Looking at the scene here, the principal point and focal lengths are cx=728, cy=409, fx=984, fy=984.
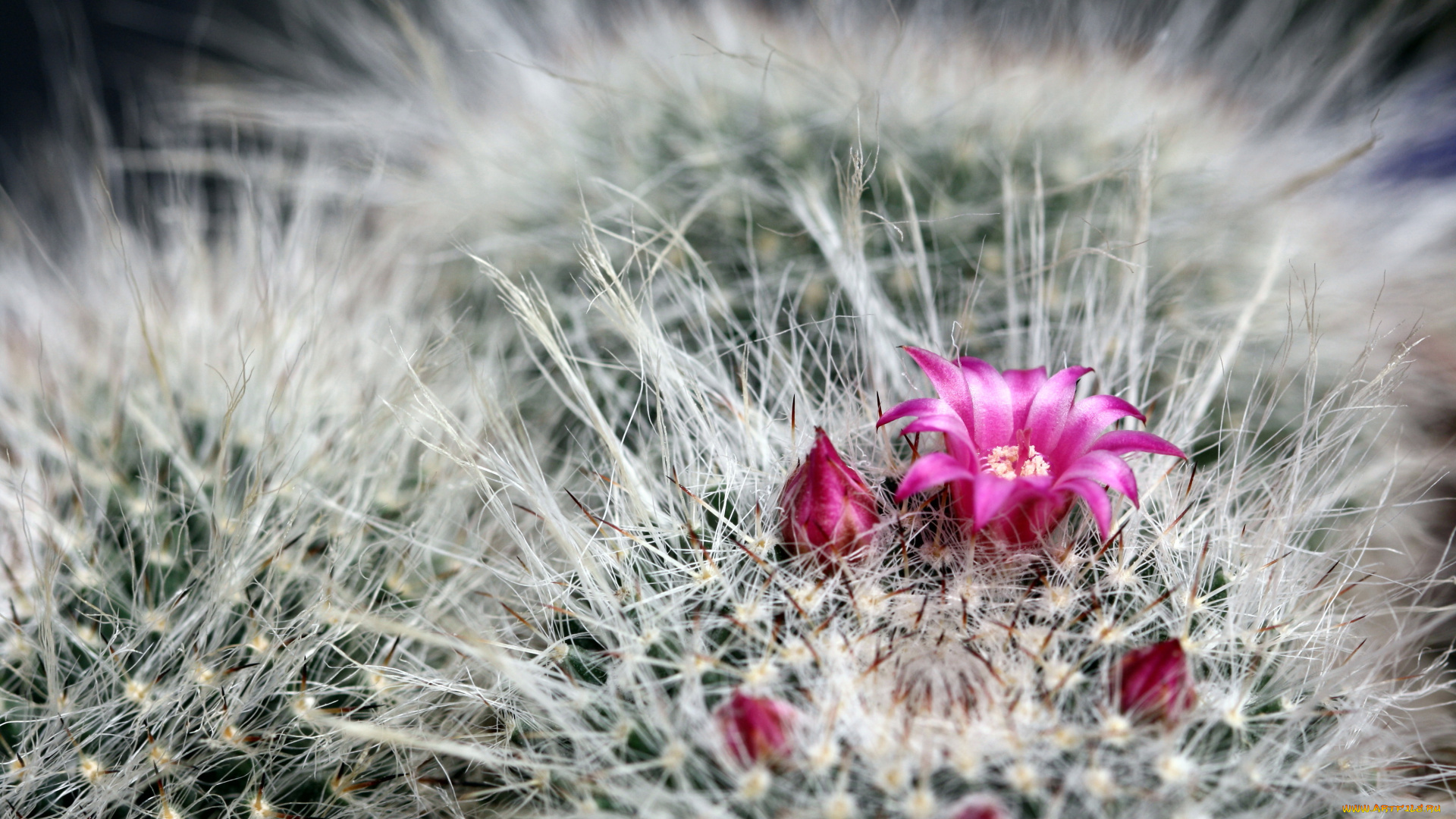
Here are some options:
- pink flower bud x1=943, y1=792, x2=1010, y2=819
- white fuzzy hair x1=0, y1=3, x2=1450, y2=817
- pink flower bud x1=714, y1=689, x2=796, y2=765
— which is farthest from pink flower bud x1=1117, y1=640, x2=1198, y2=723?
pink flower bud x1=714, y1=689, x2=796, y2=765

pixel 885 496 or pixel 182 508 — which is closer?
pixel 885 496

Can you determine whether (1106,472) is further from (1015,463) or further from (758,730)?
(758,730)

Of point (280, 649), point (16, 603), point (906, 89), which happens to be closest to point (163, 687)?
point (280, 649)

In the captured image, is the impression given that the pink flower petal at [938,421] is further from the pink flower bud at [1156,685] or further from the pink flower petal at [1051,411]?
the pink flower bud at [1156,685]

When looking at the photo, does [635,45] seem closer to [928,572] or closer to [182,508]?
[182,508]

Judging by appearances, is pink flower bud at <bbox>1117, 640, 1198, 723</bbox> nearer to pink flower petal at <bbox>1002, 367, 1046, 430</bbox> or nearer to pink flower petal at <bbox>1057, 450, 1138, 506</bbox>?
pink flower petal at <bbox>1057, 450, 1138, 506</bbox>
